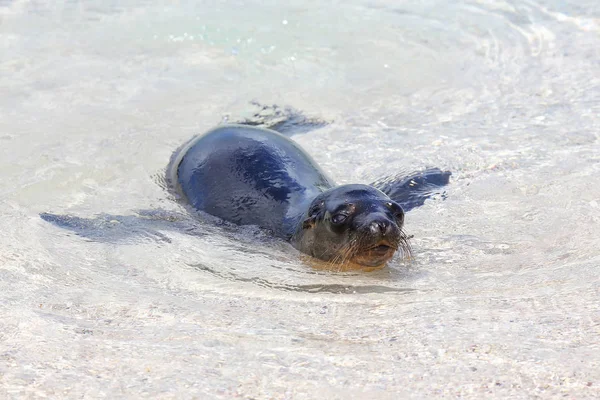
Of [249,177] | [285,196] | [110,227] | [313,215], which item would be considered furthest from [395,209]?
[110,227]

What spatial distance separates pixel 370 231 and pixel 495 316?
1.38 m

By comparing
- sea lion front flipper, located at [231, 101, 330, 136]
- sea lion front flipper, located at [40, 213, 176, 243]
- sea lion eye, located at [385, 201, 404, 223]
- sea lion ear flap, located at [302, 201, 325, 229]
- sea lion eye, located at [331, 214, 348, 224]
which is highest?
sea lion eye, located at [385, 201, 404, 223]

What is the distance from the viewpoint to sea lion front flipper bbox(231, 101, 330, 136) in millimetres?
8578

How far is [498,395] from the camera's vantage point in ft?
11.1

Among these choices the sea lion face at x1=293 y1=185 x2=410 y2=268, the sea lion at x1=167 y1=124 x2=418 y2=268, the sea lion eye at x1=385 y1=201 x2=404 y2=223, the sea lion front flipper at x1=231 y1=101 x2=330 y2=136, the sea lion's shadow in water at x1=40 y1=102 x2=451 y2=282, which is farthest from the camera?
the sea lion front flipper at x1=231 y1=101 x2=330 y2=136

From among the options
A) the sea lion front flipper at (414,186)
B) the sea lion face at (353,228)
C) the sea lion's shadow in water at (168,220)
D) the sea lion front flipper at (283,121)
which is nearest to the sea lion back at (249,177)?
the sea lion's shadow in water at (168,220)

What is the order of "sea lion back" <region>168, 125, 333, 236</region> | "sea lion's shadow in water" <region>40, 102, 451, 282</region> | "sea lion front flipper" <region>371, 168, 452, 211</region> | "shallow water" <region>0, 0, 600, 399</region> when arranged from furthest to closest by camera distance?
"sea lion front flipper" <region>371, 168, 452, 211</region>
"sea lion back" <region>168, 125, 333, 236</region>
"sea lion's shadow in water" <region>40, 102, 451, 282</region>
"shallow water" <region>0, 0, 600, 399</region>

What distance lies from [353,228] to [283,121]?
3.22m

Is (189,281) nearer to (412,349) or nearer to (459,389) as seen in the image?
(412,349)

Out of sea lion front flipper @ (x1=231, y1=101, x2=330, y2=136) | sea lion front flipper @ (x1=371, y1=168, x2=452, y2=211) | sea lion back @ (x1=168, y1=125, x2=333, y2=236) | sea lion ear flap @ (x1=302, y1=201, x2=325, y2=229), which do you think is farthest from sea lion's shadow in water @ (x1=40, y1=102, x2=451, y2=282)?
sea lion front flipper @ (x1=231, y1=101, x2=330, y2=136)

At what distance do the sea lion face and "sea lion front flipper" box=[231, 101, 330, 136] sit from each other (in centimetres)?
241

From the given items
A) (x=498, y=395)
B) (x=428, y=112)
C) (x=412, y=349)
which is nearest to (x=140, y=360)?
(x=412, y=349)

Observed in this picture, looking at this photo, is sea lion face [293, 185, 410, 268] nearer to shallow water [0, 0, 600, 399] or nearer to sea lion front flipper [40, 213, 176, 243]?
shallow water [0, 0, 600, 399]

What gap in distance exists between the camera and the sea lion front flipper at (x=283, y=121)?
8578mm
